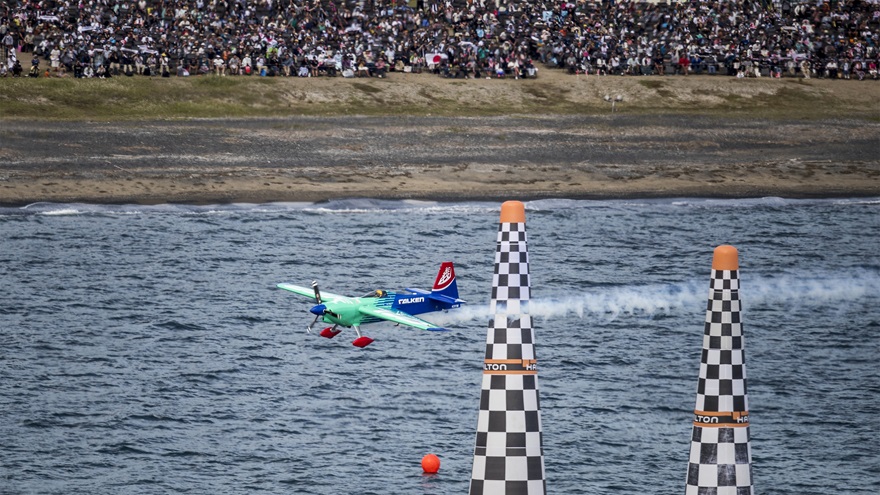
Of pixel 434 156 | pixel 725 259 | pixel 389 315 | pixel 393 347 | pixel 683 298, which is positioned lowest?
pixel 393 347

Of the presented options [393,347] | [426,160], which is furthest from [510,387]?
[426,160]

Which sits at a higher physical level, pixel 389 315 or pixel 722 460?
pixel 722 460

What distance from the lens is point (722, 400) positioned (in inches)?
567

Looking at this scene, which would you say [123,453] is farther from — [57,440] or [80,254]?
[80,254]

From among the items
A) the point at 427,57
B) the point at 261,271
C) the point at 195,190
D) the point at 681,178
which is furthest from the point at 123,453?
the point at 427,57

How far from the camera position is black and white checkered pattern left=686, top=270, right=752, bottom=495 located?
1433cm

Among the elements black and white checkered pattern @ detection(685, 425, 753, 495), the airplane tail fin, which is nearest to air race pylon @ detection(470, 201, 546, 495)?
black and white checkered pattern @ detection(685, 425, 753, 495)

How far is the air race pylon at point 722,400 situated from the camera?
14.3 metres

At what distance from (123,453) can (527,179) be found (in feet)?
129

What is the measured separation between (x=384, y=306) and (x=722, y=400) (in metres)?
23.7

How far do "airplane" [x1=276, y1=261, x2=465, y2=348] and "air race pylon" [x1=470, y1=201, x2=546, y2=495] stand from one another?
69.7 ft

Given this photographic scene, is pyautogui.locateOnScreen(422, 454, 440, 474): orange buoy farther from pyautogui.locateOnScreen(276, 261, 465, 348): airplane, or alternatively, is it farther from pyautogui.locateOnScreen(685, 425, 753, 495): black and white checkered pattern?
pyautogui.locateOnScreen(685, 425, 753, 495): black and white checkered pattern

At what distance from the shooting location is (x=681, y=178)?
75.6 metres

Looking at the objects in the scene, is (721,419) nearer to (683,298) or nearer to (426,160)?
(683,298)
